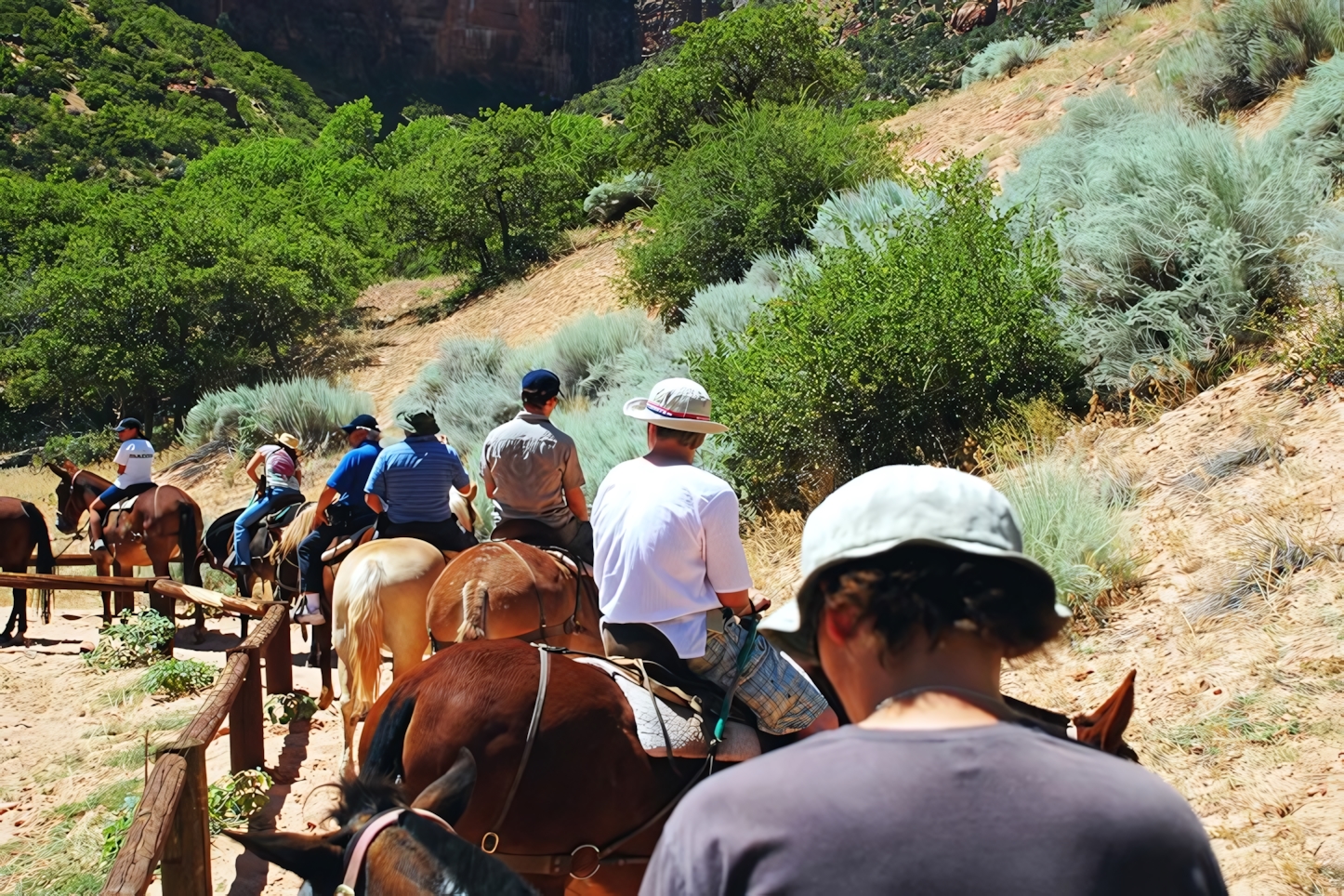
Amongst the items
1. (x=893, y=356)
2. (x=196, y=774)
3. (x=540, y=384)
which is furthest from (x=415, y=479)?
(x=893, y=356)

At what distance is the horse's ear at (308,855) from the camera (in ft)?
7.77

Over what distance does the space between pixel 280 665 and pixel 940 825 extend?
9.00m

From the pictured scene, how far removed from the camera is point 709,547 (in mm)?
4246

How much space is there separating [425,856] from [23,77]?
2984 inches

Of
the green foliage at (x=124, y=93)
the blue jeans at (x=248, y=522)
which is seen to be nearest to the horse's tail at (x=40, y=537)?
the blue jeans at (x=248, y=522)

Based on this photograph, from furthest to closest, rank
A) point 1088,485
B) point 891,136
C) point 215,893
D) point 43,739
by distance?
point 891,136
point 43,739
point 1088,485
point 215,893

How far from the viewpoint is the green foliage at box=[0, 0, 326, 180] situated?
60.2 metres

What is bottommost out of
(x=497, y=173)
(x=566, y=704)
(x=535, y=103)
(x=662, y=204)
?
(x=566, y=704)

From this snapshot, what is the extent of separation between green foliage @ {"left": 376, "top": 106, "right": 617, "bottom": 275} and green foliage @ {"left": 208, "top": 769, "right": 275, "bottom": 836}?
26.1 metres

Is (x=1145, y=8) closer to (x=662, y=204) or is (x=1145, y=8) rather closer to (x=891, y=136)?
(x=891, y=136)

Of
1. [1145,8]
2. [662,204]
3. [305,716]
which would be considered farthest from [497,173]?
[305,716]

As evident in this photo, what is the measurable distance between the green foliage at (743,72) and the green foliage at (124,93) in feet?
94.2

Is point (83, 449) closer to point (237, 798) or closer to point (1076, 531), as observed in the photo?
point (237, 798)

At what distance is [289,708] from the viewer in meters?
9.34
